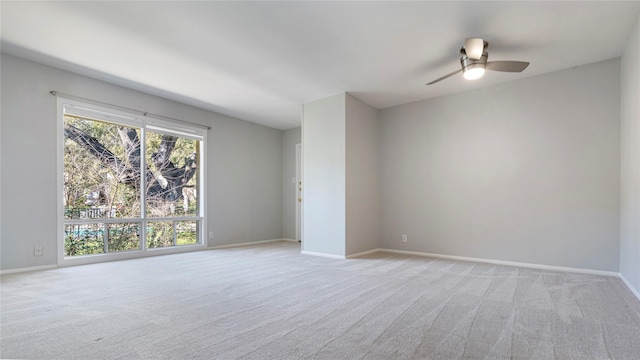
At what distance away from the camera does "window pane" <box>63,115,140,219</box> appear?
4.42 m

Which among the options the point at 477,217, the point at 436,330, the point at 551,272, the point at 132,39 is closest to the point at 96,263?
the point at 132,39

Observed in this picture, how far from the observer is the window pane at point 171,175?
17.4ft

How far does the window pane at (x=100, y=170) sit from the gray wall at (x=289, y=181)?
3.22m

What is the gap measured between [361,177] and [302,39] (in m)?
2.62

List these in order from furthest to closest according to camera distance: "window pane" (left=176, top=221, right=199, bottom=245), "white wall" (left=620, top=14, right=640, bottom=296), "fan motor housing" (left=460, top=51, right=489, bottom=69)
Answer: "window pane" (left=176, top=221, right=199, bottom=245) < "fan motor housing" (left=460, top=51, right=489, bottom=69) < "white wall" (left=620, top=14, right=640, bottom=296)

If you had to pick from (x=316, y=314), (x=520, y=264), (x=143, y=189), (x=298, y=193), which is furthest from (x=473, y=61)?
(x=143, y=189)

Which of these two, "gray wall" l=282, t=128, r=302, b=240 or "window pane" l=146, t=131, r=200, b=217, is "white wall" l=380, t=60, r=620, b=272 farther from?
"window pane" l=146, t=131, r=200, b=217

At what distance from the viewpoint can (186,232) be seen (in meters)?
5.80

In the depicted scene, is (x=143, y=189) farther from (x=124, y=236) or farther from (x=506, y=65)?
(x=506, y=65)

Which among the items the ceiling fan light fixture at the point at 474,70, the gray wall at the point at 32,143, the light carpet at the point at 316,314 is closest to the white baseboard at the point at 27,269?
the gray wall at the point at 32,143

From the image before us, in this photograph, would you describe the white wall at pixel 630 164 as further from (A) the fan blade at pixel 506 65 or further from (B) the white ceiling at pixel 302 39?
(A) the fan blade at pixel 506 65

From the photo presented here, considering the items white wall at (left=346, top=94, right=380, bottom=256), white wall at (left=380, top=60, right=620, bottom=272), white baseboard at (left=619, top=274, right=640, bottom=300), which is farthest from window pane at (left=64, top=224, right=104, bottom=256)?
white baseboard at (left=619, top=274, right=640, bottom=300)

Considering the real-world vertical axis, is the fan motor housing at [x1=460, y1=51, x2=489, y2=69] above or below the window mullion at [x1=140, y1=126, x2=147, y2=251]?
above

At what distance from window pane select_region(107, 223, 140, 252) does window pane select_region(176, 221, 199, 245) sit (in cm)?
71
